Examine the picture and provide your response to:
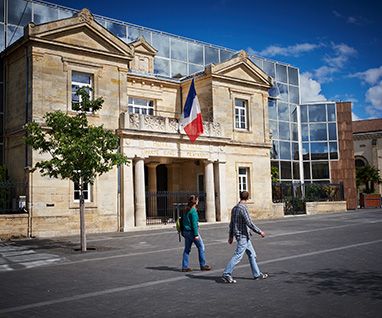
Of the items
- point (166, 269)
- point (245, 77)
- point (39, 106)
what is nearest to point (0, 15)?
point (39, 106)

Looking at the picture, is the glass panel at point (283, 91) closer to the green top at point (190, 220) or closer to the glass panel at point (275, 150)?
the glass panel at point (275, 150)

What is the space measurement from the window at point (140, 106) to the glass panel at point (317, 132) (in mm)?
19917

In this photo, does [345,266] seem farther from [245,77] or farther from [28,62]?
[245,77]

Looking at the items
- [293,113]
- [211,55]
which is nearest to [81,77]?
[211,55]

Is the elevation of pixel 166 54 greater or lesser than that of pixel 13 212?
greater

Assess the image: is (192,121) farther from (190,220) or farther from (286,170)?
(286,170)

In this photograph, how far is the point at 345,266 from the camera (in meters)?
10.3

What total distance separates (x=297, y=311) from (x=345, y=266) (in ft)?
14.1

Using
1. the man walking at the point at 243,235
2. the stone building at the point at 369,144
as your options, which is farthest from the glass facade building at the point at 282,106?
the stone building at the point at 369,144

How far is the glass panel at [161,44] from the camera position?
3312 cm

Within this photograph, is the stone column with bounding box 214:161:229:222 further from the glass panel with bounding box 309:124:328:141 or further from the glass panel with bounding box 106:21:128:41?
the glass panel with bounding box 309:124:328:141

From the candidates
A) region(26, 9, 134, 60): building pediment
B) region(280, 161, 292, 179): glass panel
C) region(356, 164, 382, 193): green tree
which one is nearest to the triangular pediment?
region(26, 9, 134, 60): building pediment

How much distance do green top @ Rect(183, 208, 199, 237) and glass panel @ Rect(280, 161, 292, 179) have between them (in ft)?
101

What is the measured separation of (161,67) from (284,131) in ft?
A: 46.6
